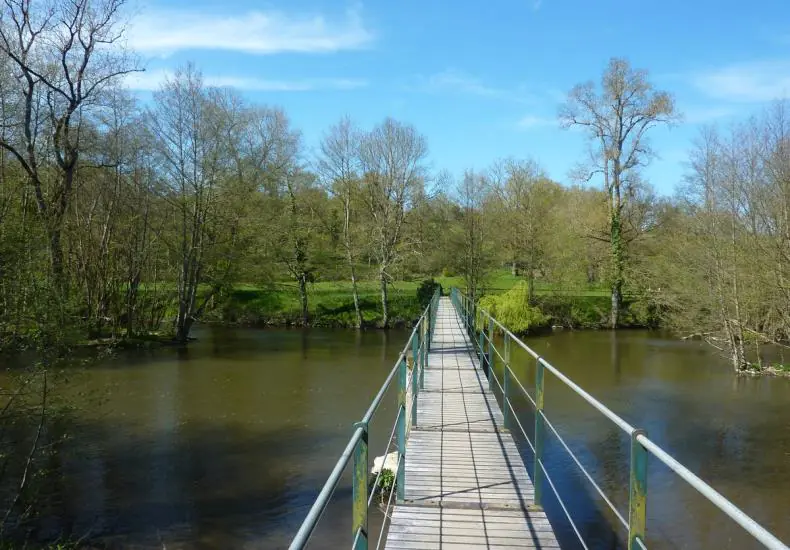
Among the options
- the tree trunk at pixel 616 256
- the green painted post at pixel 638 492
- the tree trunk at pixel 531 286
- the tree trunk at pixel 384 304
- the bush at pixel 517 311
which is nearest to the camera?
the green painted post at pixel 638 492

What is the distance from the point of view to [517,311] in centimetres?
2950

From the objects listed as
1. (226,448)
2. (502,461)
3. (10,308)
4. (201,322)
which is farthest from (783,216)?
(201,322)

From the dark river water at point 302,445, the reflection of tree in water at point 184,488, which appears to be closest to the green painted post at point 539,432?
the dark river water at point 302,445

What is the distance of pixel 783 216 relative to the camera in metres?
16.1

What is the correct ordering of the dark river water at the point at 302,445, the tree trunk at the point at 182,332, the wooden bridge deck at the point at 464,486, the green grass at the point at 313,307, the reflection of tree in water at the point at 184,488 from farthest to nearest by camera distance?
1. the green grass at the point at 313,307
2. the tree trunk at the point at 182,332
3. the dark river water at the point at 302,445
4. the reflection of tree in water at the point at 184,488
5. the wooden bridge deck at the point at 464,486

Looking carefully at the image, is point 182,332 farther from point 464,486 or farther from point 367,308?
point 464,486

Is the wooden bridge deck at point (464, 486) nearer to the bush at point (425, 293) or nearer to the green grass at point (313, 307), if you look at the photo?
the green grass at point (313, 307)

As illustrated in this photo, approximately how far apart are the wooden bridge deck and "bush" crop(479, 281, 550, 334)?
20.1 metres

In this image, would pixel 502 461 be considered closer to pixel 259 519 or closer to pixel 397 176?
pixel 259 519

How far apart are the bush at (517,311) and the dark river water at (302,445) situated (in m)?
7.30

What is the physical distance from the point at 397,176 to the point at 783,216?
19241 millimetres

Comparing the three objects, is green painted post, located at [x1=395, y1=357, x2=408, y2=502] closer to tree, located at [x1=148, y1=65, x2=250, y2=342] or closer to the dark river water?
the dark river water

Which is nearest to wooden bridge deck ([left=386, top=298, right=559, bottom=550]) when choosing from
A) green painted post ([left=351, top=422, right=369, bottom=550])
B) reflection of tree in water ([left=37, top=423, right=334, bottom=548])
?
green painted post ([left=351, top=422, right=369, bottom=550])

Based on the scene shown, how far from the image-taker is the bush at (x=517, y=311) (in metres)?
29.1
